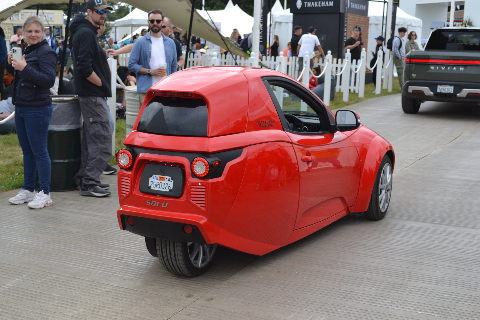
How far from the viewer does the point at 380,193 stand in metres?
6.09

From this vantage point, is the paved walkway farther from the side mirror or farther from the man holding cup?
the man holding cup

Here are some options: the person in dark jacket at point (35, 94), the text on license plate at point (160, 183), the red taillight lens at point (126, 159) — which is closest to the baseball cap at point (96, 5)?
the person in dark jacket at point (35, 94)

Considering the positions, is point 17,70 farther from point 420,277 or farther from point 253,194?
point 420,277

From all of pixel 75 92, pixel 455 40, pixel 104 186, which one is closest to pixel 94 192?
pixel 104 186

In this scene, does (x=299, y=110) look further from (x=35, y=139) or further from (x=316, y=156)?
(x=35, y=139)

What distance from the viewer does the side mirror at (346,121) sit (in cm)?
551

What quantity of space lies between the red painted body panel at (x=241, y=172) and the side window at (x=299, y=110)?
98mm

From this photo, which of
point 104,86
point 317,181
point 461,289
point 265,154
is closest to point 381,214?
point 317,181

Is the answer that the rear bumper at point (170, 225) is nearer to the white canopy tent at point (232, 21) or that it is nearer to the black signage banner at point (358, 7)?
the black signage banner at point (358, 7)

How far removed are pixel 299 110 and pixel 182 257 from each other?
6.98 feet

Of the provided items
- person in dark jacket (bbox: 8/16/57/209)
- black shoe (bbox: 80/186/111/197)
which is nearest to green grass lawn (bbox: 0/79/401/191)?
black shoe (bbox: 80/186/111/197)

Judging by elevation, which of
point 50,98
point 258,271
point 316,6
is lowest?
point 258,271

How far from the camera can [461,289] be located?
4355 millimetres

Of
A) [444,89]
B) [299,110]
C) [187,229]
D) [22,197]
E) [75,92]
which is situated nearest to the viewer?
[187,229]
